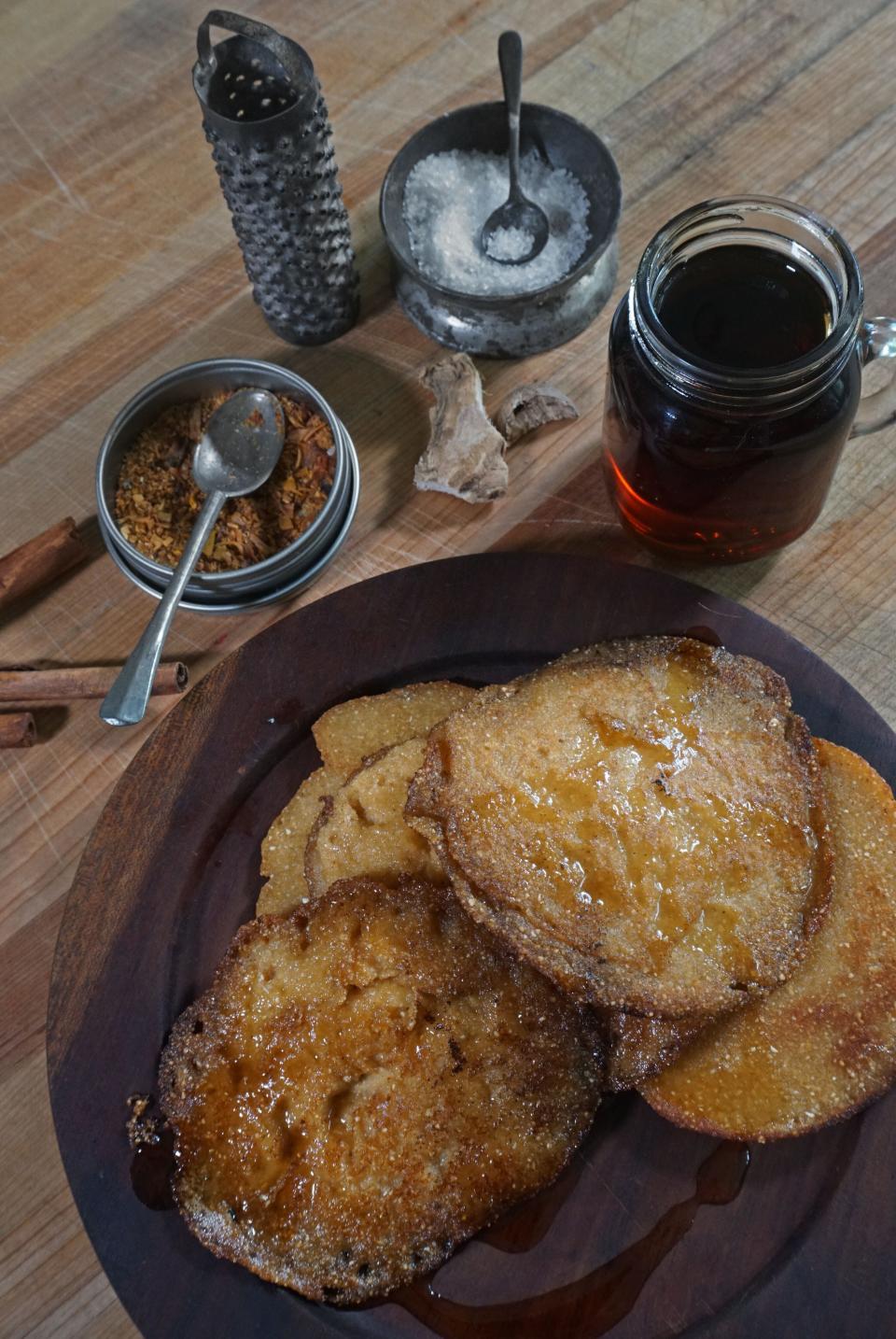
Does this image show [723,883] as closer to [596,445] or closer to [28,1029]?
[596,445]

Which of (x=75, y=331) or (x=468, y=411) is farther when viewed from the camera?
(x=75, y=331)

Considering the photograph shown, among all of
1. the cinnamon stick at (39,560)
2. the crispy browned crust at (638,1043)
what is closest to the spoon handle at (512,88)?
the cinnamon stick at (39,560)

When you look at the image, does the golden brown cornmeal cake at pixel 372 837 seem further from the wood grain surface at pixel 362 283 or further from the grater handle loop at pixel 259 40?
the grater handle loop at pixel 259 40

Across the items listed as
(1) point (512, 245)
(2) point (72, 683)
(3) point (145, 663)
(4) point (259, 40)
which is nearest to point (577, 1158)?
(3) point (145, 663)

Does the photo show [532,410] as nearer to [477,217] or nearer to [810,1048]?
[477,217]

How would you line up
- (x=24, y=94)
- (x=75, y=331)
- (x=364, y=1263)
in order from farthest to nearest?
(x=24, y=94) → (x=75, y=331) → (x=364, y=1263)

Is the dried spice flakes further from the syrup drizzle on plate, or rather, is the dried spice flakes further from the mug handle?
the syrup drizzle on plate

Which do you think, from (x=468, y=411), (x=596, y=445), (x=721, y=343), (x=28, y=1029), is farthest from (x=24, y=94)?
(x=28, y=1029)
